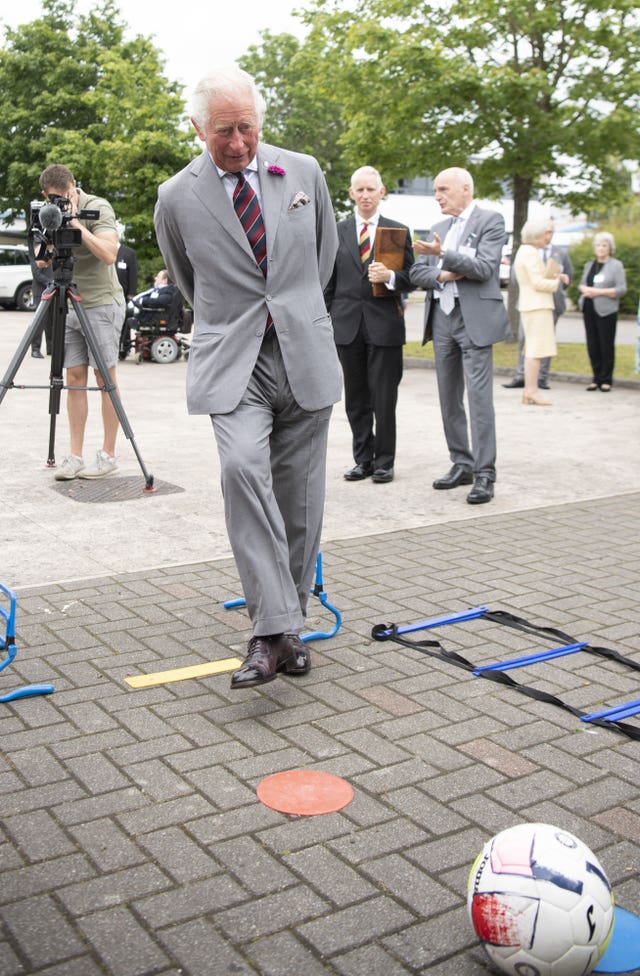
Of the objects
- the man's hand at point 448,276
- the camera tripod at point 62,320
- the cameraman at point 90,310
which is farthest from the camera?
the cameraman at point 90,310

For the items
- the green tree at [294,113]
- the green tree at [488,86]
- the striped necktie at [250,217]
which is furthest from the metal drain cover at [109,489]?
the green tree at [294,113]

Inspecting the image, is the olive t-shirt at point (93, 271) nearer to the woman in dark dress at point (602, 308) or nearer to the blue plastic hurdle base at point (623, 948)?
the blue plastic hurdle base at point (623, 948)

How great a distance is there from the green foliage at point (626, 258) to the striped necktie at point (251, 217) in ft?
89.8

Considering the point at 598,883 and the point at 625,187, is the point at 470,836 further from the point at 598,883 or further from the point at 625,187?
the point at 625,187

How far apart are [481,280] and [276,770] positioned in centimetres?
481

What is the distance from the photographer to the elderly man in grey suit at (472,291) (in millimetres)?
7586

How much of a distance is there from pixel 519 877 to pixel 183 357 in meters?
16.7

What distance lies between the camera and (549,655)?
4598 millimetres

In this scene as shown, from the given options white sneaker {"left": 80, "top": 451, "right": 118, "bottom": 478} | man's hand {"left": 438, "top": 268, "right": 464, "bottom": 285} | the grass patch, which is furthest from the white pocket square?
the grass patch

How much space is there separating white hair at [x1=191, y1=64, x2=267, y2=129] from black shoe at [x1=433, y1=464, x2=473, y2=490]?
4.31m

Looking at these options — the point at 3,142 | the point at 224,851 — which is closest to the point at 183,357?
the point at 224,851

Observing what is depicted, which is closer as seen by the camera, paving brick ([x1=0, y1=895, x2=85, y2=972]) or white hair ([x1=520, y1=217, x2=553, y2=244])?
paving brick ([x1=0, y1=895, x2=85, y2=972])

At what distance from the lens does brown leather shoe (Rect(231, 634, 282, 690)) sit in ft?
13.4

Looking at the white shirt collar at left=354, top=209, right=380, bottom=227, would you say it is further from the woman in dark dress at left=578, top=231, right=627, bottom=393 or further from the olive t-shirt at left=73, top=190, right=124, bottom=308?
the woman in dark dress at left=578, top=231, right=627, bottom=393
